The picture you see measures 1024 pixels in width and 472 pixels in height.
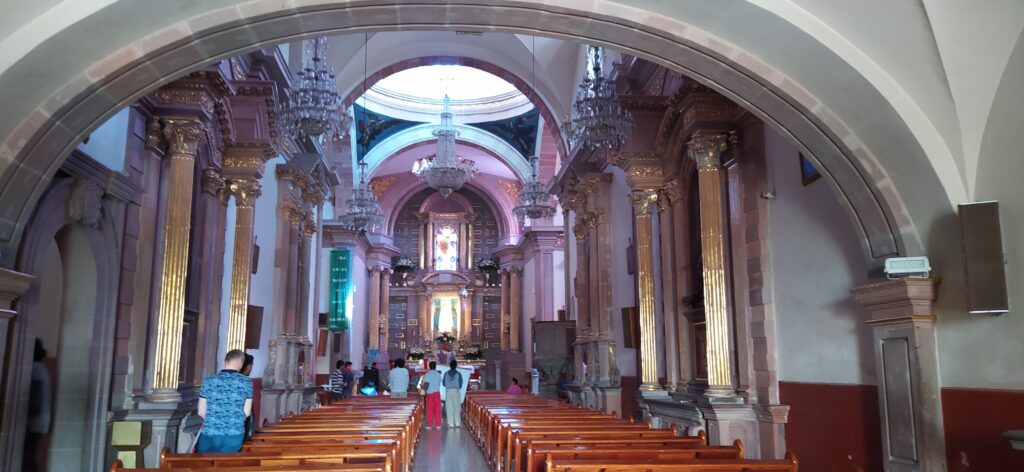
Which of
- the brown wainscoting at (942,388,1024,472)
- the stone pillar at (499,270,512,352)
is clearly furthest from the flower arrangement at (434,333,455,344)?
the brown wainscoting at (942,388,1024,472)

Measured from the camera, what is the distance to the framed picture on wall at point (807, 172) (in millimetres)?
6775

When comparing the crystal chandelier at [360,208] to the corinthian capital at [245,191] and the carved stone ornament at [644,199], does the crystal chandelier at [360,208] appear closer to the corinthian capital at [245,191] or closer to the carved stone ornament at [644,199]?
the corinthian capital at [245,191]

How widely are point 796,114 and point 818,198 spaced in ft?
5.15

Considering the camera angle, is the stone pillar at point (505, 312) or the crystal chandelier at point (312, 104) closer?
the crystal chandelier at point (312, 104)

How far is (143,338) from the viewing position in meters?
7.46

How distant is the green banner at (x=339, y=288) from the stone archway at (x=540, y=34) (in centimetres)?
1228

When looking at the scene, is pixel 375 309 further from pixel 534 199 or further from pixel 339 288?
pixel 534 199

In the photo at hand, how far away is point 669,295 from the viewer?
9.84 m

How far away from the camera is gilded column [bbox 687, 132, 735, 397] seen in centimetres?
785

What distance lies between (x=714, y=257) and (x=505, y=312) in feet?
60.5

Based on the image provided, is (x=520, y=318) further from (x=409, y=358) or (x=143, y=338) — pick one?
(x=143, y=338)

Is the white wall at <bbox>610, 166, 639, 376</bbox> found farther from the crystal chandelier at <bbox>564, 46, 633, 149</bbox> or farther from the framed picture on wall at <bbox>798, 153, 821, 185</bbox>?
the framed picture on wall at <bbox>798, 153, 821, 185</bbox>

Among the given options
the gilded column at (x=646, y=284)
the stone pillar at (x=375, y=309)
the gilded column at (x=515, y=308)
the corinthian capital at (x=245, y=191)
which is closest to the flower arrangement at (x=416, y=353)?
the stone pillar at (x=375, y=309)

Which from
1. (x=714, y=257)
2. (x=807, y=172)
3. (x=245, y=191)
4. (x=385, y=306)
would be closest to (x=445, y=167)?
(x=385, y=306)
